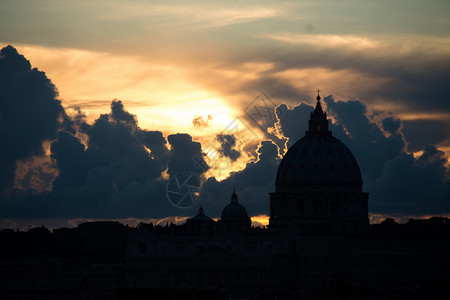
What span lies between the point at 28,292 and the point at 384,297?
5814 centimetres

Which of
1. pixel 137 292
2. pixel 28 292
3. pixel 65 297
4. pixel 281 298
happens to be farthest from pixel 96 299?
pixel 137 292

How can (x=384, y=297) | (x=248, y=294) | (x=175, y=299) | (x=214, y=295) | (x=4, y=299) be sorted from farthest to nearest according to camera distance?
(x=248, y=294)
(x=4, y=299)
(x=384, y=297)
(x=214, y=295)
(x=175, y=299)

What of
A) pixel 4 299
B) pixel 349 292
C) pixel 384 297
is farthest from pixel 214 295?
pixel 4 299

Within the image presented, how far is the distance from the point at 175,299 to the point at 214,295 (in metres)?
9.48

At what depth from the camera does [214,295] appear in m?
99.8

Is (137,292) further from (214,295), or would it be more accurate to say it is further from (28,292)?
(28,292)

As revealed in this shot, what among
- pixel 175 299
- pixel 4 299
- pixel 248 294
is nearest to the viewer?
pixel 175 299

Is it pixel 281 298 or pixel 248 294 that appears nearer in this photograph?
pixel 281 298

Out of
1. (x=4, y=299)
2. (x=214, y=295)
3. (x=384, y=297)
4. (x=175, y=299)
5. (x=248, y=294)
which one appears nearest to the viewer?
(x=175, y=299)

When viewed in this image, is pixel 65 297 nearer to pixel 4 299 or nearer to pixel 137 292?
pixel 4 299

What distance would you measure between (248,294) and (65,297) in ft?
66.9

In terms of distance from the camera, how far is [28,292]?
19338 cm

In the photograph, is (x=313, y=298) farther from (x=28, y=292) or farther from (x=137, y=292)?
(x=28, y=292)

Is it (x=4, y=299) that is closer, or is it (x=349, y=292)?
(x=349, y=292)
